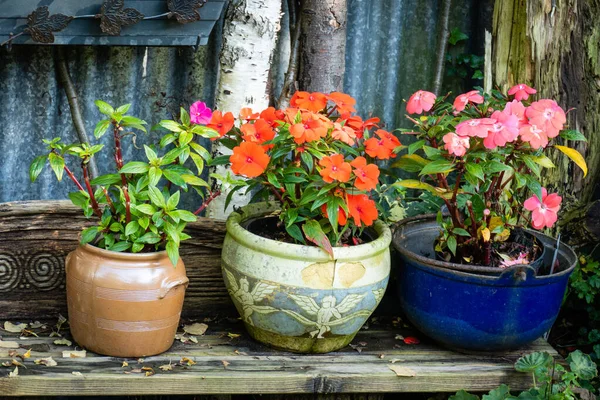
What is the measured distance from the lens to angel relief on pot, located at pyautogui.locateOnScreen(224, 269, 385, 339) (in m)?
2.51

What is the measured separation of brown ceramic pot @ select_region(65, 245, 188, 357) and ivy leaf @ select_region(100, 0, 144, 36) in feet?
3.39

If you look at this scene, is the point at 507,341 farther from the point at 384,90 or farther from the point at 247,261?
the point at 384,90

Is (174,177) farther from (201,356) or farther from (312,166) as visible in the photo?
(201,356)

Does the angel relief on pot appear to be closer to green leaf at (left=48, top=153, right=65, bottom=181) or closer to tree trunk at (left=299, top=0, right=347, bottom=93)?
green leaf at (left=48, top=153, right=65, bottom=181)

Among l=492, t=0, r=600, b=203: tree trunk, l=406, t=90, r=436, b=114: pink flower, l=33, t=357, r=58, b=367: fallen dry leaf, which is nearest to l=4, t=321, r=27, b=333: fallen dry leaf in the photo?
l=33, t=357, r=58, b=367: fallen dry leaf

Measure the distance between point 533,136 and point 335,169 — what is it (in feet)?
2.01

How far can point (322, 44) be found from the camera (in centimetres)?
321

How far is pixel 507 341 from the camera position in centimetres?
268

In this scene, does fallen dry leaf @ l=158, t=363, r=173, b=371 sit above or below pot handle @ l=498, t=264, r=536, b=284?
below

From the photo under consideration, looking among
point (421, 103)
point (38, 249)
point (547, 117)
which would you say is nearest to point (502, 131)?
point (547, 117)

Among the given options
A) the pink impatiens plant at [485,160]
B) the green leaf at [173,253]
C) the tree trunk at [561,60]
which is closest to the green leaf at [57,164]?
the green leaf at [173,253]

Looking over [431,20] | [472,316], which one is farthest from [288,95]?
[472,316]

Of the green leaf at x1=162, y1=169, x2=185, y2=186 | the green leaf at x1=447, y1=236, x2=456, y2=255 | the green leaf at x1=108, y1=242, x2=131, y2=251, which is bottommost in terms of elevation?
the green leaf at x1=447, y1=236, x2=456, y2=255

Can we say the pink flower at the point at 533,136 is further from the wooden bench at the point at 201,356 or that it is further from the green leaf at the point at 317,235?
the wooden bench at the point at 201,356
